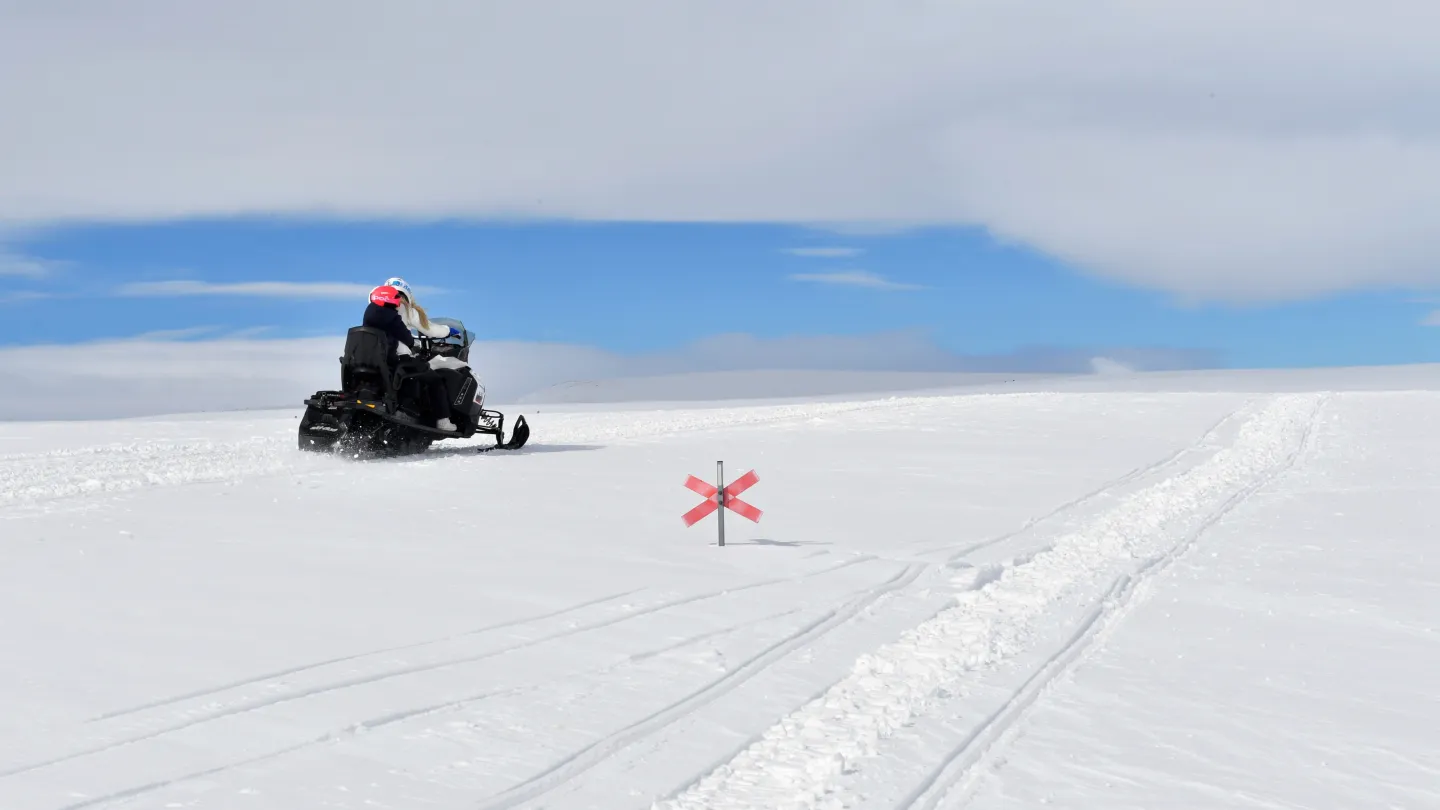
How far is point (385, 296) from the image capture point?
16875 millimetres

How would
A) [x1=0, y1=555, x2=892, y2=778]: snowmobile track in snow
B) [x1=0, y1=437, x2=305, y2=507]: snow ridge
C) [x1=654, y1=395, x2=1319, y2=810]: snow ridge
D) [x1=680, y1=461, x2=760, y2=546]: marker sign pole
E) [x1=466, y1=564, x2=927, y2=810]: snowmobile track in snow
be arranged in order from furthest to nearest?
1. [x1=0, y1=437, x2=305, y2=507]: snow ridge
2. [x1=680, y1=461, x2=760, y2=546]: marker sign pole
3. [x1=0, y1=555, x2=892, y2=778]: snowmobile track in snow
4. [x1=654, y1=395, x2=1319, y2=810]: snow ridge
5. [x1=466, y1=564, x2=927, y2=810]: snowmobile track in snow

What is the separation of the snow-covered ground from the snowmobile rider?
2.25 m

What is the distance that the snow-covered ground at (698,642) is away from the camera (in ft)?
16.1

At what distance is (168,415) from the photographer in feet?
115

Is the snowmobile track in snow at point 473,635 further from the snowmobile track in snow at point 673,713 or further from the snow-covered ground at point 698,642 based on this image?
the snowmobile track in snow at point 673,713

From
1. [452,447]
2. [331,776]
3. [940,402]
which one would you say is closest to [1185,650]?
[331,776]

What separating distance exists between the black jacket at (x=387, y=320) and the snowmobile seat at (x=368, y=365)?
8 centimetres

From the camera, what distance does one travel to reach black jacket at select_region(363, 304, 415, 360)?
1673 cm

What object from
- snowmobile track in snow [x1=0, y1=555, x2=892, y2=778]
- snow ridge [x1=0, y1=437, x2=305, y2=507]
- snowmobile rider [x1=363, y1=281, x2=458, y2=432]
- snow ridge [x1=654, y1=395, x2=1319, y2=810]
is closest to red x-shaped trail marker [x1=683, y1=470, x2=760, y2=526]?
snowmobile track in snow [x1=0, y1=555, x2=892, y2=778]

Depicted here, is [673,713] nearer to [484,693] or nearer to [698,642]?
[484,693]

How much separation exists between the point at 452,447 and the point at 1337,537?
1289 centimetres

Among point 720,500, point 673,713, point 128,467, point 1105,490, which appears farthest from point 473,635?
point 1105,490

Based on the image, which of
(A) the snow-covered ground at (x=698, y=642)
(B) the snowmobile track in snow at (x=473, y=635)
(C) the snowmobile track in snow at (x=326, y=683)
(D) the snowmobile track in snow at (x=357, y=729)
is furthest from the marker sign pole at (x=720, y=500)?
(D) the snowmobile track in snow at (x=357, y=729)

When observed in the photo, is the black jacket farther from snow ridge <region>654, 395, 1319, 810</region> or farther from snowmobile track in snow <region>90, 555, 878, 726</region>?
snow ridge <region>654, 395, 1319, 810</region>
